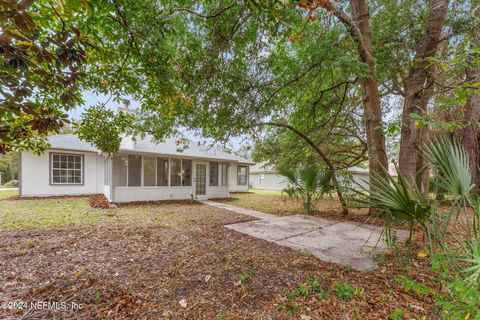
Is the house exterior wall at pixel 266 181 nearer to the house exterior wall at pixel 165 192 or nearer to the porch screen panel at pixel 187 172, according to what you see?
the house exterior wall at pixel 165 192

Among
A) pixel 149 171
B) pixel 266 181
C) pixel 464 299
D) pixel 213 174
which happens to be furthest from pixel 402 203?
pixel 266 181

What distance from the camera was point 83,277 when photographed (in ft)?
10.4

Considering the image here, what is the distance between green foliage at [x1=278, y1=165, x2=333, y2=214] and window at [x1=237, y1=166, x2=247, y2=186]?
11.6m

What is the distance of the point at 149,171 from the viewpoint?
11.5 metres

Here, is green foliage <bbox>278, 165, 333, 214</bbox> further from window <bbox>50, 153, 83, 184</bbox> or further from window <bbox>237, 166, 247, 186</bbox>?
window <bbox>50, 153, 83, 184</bbox>

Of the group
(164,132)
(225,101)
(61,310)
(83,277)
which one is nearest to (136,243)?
(83,277)

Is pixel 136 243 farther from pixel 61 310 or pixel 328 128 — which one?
pixel 328 128

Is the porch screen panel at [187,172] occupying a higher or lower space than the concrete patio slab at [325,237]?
higher

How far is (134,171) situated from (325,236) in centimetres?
919

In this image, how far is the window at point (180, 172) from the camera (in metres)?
12.3

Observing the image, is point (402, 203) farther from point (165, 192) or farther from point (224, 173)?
point (224, 173)

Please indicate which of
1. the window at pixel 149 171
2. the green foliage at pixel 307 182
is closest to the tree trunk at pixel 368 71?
the green foliage at pixel 307 182

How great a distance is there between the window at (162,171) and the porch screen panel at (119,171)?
1.64m

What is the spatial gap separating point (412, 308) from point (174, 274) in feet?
10.2
